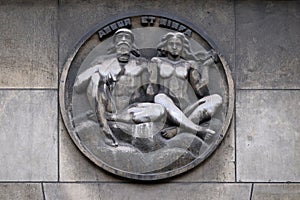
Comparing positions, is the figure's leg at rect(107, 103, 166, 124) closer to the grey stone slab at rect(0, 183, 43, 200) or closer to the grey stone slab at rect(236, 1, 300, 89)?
the grey stone slab at rect(236, 1, 300, 89)

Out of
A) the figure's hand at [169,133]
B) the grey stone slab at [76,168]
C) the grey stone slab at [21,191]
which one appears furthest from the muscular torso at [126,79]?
the grey stone slab at [21,191]

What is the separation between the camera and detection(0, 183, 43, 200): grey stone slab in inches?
368

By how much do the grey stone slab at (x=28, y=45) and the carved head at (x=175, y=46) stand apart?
1.18m

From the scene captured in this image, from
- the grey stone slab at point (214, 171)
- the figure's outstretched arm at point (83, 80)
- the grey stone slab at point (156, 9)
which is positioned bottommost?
the grey stone slab at point (214, 171)

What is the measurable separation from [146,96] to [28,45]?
4.68 feet

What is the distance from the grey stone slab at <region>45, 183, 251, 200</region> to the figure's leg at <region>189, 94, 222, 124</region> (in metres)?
0.72

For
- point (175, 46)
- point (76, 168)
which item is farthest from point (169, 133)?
point (76, 168)

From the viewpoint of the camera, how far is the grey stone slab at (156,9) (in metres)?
9.60

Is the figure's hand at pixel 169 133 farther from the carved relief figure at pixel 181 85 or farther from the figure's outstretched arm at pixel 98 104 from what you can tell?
the figure's outstretched arm at pixel 98 104

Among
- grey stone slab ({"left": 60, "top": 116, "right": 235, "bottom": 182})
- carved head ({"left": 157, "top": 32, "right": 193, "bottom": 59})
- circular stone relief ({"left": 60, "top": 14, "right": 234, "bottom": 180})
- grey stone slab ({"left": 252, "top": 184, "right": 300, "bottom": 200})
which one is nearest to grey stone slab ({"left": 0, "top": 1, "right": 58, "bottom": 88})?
circular stone relief ({"left": 60, "top": 14, "right": 234, "bottom": 180})

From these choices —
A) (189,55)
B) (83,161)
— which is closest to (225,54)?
(189,55)

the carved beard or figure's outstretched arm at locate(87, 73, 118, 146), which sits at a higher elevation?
the carved beard

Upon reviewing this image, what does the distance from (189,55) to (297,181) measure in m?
1.81

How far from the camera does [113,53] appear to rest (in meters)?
9.48
